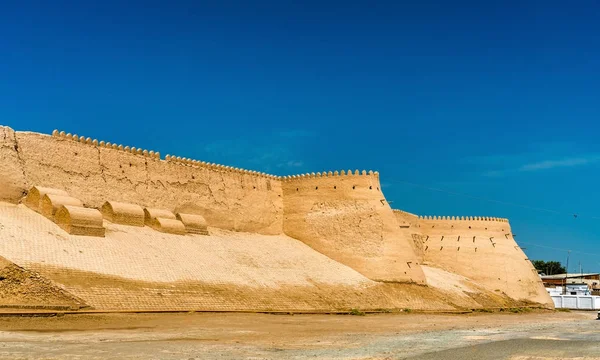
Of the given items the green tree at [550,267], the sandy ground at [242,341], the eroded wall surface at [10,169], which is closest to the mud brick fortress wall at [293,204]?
the eroded wall surface at [10,169]

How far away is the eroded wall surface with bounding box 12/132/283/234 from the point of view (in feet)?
74.2

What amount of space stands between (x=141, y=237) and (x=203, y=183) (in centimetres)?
595

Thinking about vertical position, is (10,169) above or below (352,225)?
above

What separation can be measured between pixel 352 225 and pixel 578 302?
64.3 feet

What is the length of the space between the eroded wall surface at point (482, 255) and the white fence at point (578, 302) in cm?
438

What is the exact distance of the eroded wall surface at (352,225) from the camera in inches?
1185

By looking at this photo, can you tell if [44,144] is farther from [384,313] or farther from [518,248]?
[518,248]

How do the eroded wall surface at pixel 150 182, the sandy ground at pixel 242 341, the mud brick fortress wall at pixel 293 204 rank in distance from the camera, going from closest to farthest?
the sandy ground at pixel 242 341, the eroded wall surface at pixel 150 182, the mud brick fortress wall at pixel 293 204

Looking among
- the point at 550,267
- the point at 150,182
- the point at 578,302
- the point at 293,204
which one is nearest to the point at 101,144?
the point at 150,182

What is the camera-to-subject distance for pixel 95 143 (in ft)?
80.5

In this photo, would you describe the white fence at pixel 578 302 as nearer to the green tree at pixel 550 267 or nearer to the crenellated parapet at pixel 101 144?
the crenellated parapet at pixel 101 144

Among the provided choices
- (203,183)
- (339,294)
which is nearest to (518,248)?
(339,294)

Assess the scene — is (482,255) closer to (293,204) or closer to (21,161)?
(293,204)

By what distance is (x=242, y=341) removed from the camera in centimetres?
1367
